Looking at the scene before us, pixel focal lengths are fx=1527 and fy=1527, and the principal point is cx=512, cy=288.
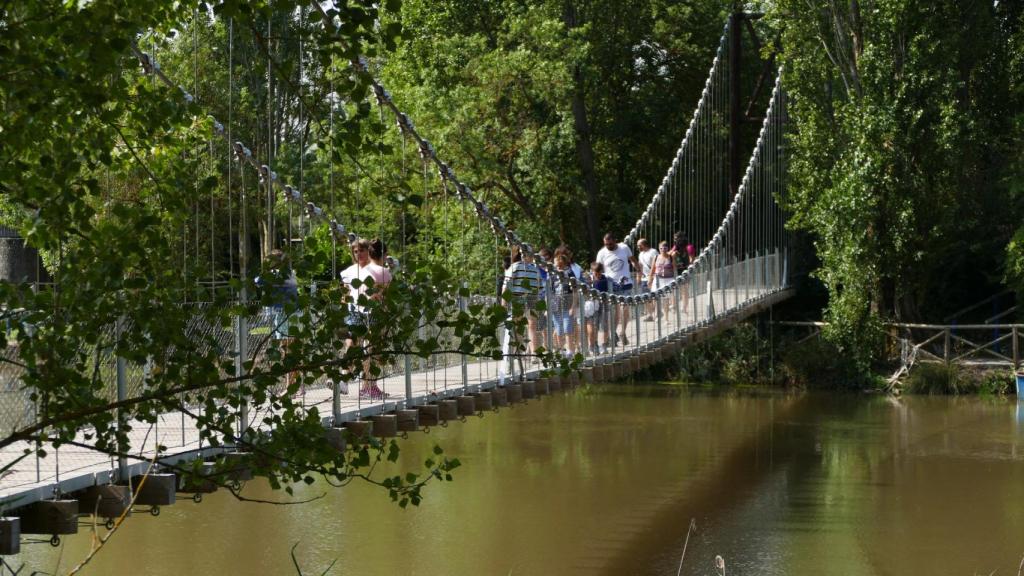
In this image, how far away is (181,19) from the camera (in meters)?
3.87

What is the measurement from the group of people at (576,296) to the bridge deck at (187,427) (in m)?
0.21

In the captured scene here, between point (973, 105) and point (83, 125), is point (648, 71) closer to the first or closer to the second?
point (973, 105)

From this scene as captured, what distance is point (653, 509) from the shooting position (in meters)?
11.8

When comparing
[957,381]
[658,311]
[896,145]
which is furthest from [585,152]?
[658,311]

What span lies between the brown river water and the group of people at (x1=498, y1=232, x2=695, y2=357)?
52.2 inches

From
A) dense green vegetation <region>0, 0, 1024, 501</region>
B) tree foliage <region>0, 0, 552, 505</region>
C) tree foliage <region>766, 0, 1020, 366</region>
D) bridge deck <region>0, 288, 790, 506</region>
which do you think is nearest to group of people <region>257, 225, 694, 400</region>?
bridge deck <region>0, 288, 790, 506</region>

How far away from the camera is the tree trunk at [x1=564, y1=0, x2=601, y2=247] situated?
21859mm

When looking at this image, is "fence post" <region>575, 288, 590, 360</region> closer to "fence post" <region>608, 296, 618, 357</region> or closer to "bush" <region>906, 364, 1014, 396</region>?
"fence post" <region>608, 296, 618, 357</region>

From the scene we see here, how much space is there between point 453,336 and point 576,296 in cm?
284

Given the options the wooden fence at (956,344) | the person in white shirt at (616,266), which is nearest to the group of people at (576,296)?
the person in white shirt at (616,266)

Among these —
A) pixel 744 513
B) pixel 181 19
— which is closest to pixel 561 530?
pixel 744 513

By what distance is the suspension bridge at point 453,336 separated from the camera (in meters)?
5.23

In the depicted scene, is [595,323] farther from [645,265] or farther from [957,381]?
[957,381]

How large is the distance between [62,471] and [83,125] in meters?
2.52
